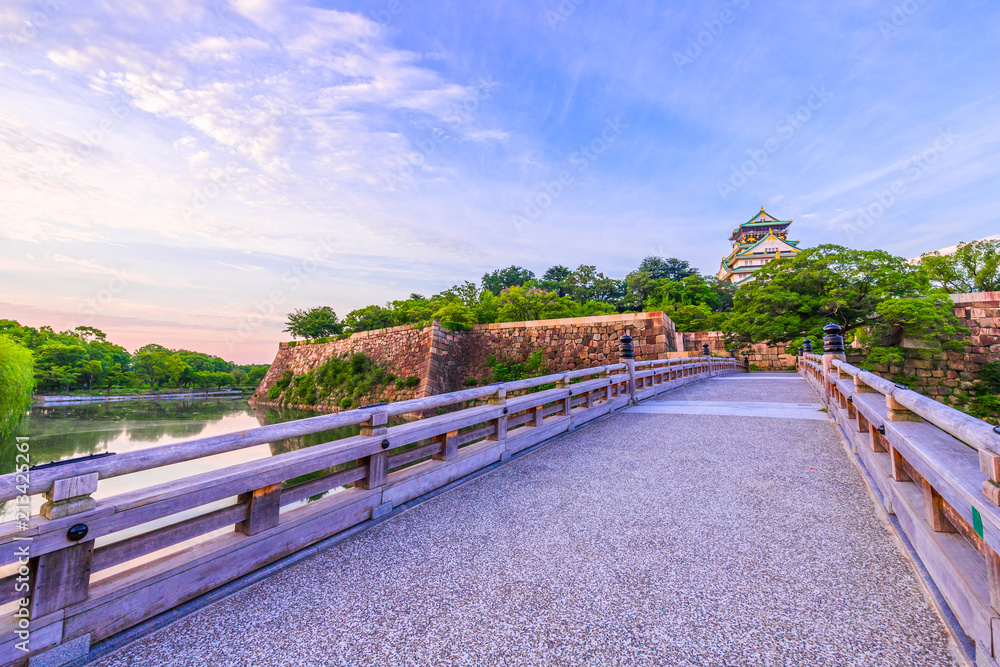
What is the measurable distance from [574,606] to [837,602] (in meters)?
→ 1.23

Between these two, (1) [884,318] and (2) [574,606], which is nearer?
(2) [574,606]

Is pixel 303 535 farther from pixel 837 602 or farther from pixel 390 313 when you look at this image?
pixel 390 313

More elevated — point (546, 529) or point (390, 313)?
point (390, 313)

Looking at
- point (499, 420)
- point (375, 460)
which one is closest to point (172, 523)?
point (375, 460)

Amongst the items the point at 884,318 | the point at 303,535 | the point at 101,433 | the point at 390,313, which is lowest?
the point at 101,433

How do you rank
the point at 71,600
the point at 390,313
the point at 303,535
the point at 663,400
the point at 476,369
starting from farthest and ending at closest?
the point at 390,313 < the point at 476,369 < the point at 663,400 < the point at 303,535 < the point at 71,600

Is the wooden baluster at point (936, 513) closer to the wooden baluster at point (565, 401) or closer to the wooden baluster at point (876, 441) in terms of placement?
the wooden baluster at point (876, 441)

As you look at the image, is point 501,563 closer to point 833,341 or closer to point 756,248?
point 833,341

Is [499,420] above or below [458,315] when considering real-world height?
below

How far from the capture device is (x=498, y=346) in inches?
832

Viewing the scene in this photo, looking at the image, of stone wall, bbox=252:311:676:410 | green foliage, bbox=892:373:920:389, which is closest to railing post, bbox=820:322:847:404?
stone wall, bbox=252:311:676:410

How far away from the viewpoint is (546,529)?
2.77m

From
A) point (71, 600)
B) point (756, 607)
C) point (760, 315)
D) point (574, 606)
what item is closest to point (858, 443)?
point (756, 607)

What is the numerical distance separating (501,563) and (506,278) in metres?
44.1
